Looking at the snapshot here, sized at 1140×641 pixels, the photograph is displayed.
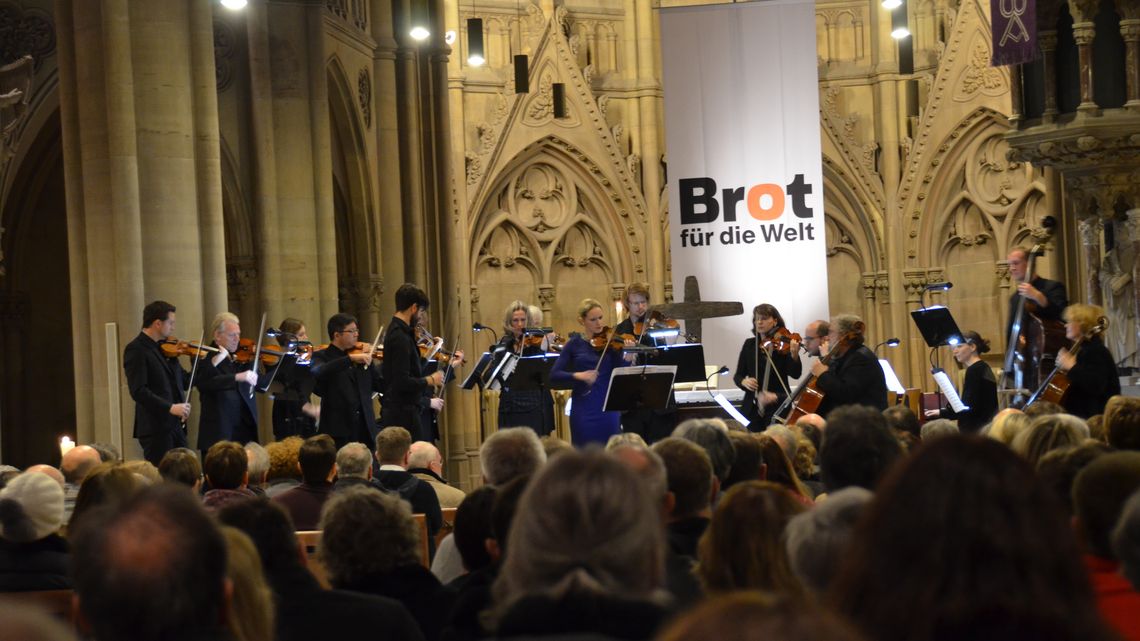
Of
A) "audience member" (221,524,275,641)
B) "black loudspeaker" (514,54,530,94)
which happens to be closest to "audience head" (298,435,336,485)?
"audience member" (221,524,275,641)

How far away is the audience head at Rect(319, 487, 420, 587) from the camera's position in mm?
4273

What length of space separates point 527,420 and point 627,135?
9.99 metres

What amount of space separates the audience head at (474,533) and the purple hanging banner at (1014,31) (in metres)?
9.49

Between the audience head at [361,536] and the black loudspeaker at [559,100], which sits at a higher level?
the black loudspeaker at [559,100]

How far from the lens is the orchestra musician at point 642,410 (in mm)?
11859

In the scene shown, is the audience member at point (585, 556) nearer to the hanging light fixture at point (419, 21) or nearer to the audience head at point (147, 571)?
the audience head at point (147, 571)

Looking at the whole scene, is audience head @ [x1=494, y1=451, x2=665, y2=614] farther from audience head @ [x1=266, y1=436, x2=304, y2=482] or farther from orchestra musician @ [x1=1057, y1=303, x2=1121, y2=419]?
orchestra musician @ [x1=1057, y1=303, x2=1121, y2=419]

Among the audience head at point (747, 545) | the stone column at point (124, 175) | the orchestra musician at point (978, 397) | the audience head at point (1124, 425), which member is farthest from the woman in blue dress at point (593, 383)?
the audience head at point (747, 545)

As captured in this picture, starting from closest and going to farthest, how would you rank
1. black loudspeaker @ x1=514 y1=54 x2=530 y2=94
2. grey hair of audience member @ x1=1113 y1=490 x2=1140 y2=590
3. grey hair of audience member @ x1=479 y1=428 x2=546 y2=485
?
1. grey hair of audience member @ x1=1113 y1=490 x2=1140 y2=590
2. grey hair of audience member @ x1=479 y1=428 x2=546 y2=485
3. black loudspeaker @ x1=514 y1=54 x2=530 y2=94

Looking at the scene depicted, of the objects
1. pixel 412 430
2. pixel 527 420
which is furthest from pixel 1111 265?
pixel 412 430

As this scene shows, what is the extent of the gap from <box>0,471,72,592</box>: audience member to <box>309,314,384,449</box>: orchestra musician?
20.3 feet

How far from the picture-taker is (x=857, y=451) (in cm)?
487

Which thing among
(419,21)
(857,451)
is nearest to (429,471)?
(857,451)

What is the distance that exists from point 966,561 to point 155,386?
8946mm
